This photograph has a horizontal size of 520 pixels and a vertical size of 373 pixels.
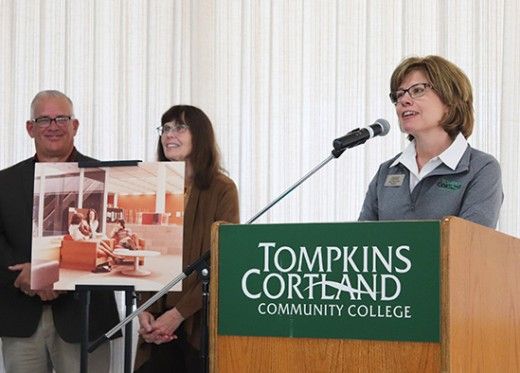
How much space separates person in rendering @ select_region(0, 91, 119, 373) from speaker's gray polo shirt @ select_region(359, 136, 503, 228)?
1.56 meters

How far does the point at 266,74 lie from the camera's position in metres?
4.48

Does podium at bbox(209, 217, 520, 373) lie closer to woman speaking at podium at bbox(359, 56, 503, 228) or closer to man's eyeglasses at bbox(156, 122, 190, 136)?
woman speaking at podium at bbox(359, 56, 503, 228)

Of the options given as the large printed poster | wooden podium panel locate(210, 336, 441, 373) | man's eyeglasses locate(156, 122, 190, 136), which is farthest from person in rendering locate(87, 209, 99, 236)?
wooden podium panel locate(210, 336, 441, 373)

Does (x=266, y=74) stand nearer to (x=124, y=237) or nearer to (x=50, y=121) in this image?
(x=50, y=121)

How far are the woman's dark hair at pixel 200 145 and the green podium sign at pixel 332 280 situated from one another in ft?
4.71

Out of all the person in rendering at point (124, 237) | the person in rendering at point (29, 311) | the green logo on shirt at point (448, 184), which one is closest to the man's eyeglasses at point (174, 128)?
the person in rendering at point (124, 237)

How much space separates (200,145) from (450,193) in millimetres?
1241

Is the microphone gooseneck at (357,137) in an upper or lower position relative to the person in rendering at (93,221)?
upper

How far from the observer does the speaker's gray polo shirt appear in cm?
256

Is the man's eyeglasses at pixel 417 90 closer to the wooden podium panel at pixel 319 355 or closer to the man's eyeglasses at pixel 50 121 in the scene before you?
the wooden podium panel at pixel 319 355

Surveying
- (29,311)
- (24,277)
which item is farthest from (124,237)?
(29,311)

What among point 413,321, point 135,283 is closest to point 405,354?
point 413,321

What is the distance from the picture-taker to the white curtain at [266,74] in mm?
4121

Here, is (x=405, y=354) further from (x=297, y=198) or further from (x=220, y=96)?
(x=220, y=96)
